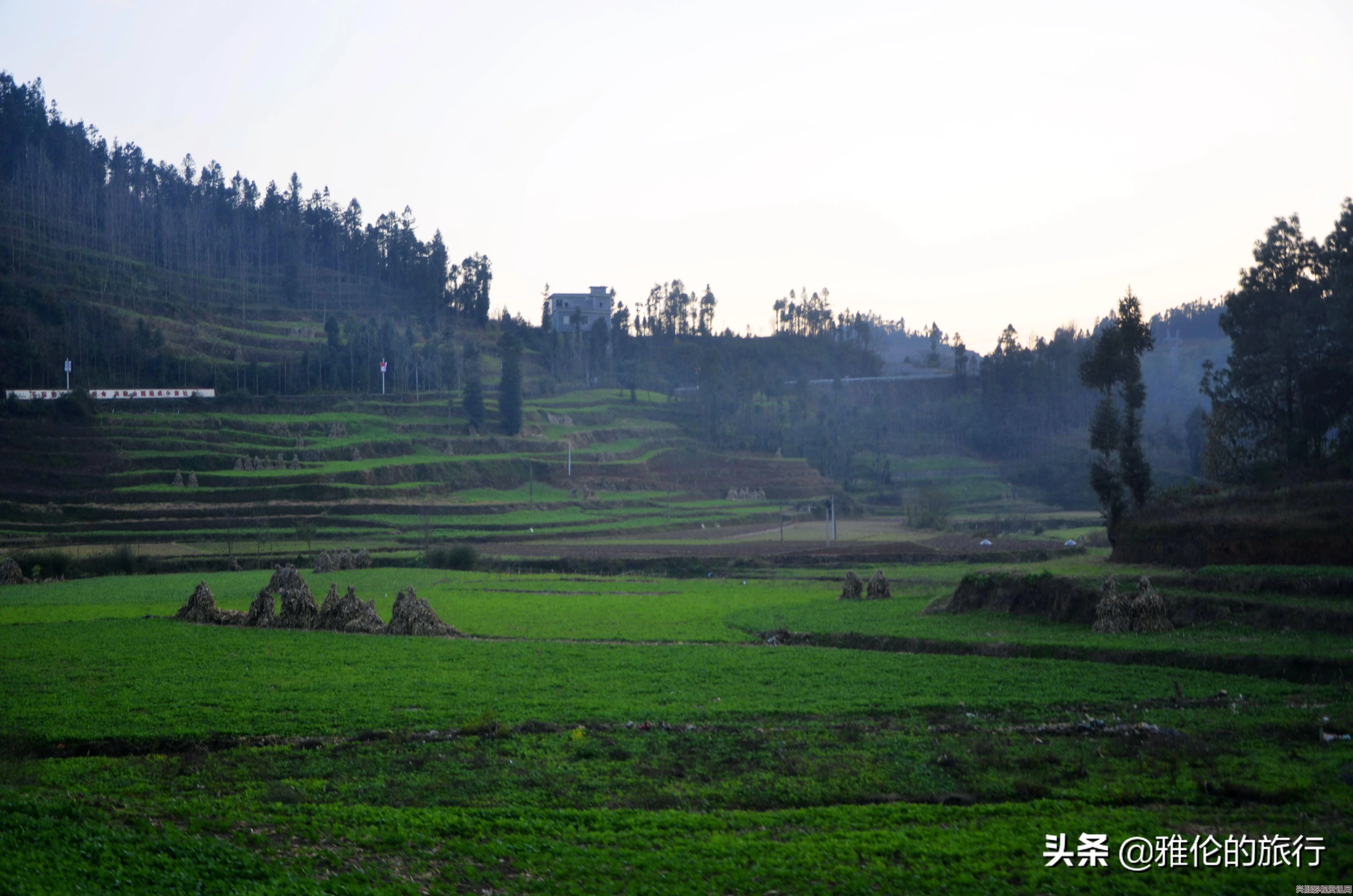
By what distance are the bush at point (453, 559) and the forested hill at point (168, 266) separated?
6243cm

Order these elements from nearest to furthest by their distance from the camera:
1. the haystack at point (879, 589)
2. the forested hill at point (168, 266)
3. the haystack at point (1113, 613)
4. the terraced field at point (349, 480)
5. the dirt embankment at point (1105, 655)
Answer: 1. the dirt embankment at point (1105, 655)
2. the haystack at point (1113, 613)
3. the haystack at point (879, 589)
4. the terraced field at point (349, 480)
5. the forested hill at point (168, 266)

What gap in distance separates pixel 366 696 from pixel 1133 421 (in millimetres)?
39285

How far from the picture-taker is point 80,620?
3469 centimetres

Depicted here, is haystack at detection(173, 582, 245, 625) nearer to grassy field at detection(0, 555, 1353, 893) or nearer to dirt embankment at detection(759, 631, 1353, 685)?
grassy field at detection(0, 555, 1353, 893)

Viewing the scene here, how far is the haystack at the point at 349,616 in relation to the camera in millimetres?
31656

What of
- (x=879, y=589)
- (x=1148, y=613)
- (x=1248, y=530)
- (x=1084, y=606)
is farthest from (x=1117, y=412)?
(x=1148, y=613)

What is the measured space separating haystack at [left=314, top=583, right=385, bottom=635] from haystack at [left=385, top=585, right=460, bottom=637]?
2.21ft

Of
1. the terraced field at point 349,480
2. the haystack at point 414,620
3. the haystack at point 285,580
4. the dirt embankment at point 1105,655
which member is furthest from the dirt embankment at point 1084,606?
the terraced field at point 349,480

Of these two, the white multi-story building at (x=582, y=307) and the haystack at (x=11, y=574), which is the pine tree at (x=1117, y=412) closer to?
the haystack at (x=11, y=574)

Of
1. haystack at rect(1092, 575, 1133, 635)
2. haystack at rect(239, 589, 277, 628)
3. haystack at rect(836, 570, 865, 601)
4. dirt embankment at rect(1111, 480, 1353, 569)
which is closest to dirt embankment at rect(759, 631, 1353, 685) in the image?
haystack at rect(1092, 575, 1133, 635)

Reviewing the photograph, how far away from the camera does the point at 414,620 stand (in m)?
30.8

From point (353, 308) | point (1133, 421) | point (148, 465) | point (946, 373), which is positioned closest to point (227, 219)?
point (353, 308)

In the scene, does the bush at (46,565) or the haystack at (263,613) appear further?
the bush at (46,565)

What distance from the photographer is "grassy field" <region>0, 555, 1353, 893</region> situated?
10352 millimetres
